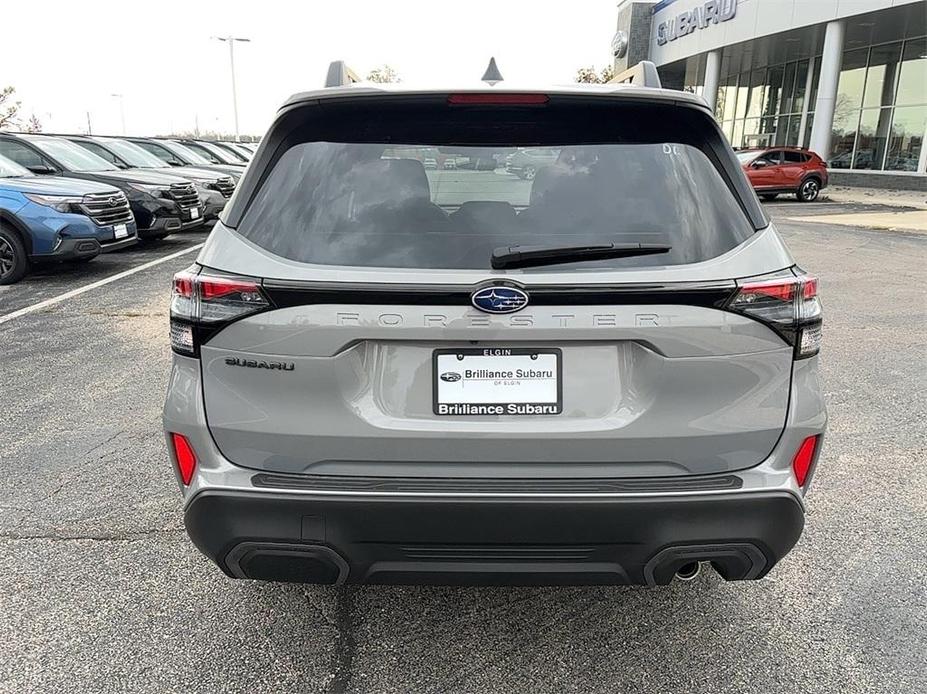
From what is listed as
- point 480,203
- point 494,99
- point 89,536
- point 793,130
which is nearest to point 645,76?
point 494,99

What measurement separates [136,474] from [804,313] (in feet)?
10.5

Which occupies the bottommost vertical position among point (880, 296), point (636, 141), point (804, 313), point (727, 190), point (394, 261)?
point (880, 296)

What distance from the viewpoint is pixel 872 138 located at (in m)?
25.3

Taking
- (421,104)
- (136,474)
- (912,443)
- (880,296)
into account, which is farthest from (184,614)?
(880,296)

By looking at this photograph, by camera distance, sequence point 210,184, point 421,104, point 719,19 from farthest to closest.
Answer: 1. point 719,19
2. point 210,184
3. point 421,104

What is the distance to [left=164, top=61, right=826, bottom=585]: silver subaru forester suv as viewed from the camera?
76.4 inches

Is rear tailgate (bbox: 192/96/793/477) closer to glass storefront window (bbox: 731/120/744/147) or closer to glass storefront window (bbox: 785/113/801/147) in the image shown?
glass storefront window (bbox: 785/113/801/147)

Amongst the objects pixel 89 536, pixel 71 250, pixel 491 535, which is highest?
pixel 491 535

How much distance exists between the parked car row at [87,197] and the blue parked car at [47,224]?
0.01m

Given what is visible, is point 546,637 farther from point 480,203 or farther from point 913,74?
point 913,74

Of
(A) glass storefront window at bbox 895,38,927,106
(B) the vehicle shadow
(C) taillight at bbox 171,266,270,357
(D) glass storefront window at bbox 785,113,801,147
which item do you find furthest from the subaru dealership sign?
(C) taillight at bbox 171,266,270,357

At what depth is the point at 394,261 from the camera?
1987 millimetres

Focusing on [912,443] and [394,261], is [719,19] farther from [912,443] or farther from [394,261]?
[394,261]

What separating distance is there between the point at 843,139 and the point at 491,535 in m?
29.5
